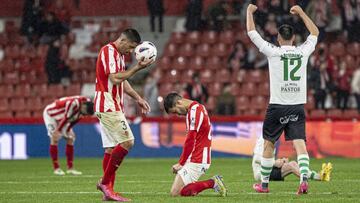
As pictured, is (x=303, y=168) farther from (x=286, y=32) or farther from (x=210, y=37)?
(x=210, y=37)

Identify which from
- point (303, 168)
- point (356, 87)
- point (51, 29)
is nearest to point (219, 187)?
point (303, 168)

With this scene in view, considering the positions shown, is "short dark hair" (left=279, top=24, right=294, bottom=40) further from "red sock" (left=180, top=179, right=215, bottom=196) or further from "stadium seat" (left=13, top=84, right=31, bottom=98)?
"stadium seat" (left=13, top=84, right=31, bottom=98)

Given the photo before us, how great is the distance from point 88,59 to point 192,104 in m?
19.3

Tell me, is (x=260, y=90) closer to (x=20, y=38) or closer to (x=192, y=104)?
(x=20, y=38)

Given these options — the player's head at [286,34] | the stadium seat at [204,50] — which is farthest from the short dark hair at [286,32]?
the stadium seat at [204,50]

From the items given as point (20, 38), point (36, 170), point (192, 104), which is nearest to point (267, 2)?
point (20, 38)

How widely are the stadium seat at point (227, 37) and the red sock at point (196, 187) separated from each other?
721 inches

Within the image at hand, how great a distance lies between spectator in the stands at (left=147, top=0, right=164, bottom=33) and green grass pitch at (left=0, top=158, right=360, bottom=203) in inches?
326

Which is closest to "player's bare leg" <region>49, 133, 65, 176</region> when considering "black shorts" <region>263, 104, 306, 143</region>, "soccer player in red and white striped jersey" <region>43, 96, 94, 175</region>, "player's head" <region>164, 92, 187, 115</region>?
"soccer player in red and white striped jersey" <region>43, 96, 94, 175</region>

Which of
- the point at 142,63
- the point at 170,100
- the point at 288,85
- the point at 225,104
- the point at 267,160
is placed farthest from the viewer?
the point at 225,104

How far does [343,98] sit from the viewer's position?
29.1 metres

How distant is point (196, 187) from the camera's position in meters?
14.1

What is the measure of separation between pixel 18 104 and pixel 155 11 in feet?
16.7

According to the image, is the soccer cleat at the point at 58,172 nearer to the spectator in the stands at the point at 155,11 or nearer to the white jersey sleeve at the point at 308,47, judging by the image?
the white jersey sleeve at the point at 308,47
